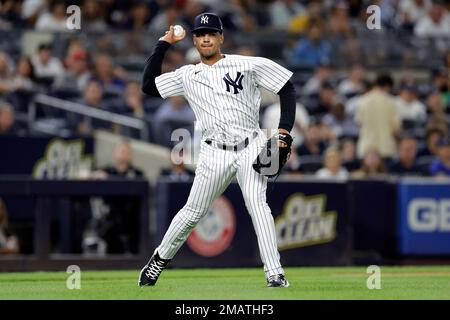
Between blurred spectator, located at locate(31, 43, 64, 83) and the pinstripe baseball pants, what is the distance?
8315 millimetres

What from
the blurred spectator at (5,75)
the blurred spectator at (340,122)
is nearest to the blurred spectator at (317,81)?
the blurred spectator at (340,122)

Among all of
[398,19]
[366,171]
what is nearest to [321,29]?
[398,19]

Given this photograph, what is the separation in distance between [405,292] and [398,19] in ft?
44.5


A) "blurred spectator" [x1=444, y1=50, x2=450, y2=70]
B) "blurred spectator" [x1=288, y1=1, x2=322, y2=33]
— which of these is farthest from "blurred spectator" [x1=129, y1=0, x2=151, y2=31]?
"blurred spectator" [x1=444, y1=50, x2=450, y2=70]

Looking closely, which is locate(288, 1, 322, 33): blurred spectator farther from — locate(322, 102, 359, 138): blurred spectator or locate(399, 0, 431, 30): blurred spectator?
locate(322, 102, 359, 138): blurred spectator

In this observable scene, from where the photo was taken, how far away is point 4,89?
15.4 metres

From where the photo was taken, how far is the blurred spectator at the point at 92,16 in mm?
18188

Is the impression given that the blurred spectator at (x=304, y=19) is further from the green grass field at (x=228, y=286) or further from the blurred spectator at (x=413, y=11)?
the green grass field at (x=228, y=286)

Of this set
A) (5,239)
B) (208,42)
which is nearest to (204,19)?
(208,42)

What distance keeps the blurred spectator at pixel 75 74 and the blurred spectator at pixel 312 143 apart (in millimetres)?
3193

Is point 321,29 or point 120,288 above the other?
point 321,29

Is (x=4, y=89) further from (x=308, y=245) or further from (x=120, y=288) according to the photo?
(x=120, y=288)

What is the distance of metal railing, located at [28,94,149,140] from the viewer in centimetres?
1558

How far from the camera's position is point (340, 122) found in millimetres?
17172
